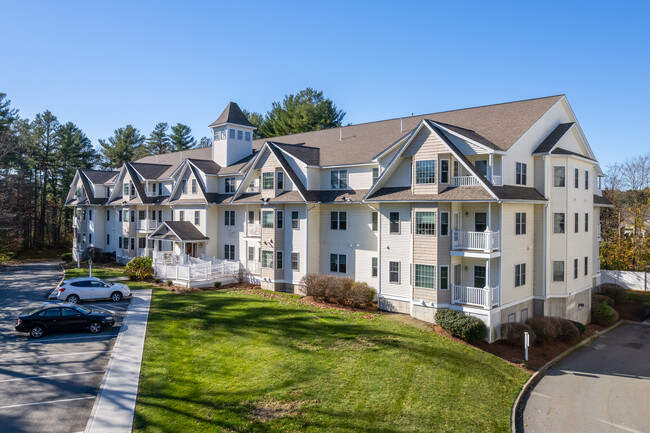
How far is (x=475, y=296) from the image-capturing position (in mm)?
22500

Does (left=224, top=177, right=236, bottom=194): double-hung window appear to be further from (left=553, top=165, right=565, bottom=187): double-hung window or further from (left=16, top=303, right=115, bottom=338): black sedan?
(left=553, top=165, right=565, bottom=187): double-hung window

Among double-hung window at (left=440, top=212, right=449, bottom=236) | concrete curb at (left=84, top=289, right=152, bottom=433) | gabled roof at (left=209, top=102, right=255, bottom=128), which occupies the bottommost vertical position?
concrete curb at (left=84, top=289, right=152, bottom=433)

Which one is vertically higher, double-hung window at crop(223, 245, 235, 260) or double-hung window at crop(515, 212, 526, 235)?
double-hung window at crop(515, 212, 526, 235)

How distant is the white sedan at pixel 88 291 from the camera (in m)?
26.6

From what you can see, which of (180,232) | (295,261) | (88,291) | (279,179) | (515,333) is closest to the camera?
(515,333)

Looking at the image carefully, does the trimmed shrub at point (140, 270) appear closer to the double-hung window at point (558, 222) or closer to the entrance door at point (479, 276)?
the entrance door at point (479, 276)

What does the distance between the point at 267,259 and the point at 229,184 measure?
30.6 feet

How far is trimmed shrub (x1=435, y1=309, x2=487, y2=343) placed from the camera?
2114cm

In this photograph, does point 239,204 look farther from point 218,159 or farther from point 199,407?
point 199,407

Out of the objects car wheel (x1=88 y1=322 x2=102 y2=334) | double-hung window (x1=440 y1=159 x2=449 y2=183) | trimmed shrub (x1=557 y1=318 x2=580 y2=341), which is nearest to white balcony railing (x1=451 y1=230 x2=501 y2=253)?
double-hung window (x1=440 y1=159 x2=449 y2=183)

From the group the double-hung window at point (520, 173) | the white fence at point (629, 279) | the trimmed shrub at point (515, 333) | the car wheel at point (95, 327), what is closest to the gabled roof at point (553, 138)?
the double-hung window at point (520, 173)

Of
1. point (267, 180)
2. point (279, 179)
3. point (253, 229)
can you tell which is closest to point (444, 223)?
point (279, 179)

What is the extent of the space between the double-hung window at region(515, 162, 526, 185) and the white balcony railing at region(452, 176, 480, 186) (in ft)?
11.0

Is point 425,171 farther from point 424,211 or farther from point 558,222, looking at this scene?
point 558,222
